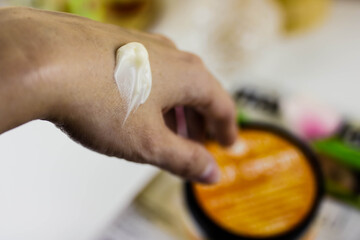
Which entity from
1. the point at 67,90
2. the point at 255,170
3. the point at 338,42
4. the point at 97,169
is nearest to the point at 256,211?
the point at 255,170

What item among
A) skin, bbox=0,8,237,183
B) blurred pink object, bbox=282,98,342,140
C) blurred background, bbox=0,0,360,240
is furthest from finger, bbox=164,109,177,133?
blurred pink object, bbox=282,98,342,140

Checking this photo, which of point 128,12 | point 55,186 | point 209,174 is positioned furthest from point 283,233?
point 128,12

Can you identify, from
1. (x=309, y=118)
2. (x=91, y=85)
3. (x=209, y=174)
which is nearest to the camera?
(x=91, y=85)

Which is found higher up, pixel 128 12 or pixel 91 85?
pixel 91 85

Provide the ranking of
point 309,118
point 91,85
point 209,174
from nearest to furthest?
1. point 91,85
2. point 209,174
3. point 309,118

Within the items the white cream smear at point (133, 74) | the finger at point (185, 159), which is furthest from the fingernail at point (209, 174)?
the white cream smear at point (133, 74)

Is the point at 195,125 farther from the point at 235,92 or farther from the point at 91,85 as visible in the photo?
the point at 235,92

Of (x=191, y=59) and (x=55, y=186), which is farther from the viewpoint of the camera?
(x=55, y=186)
